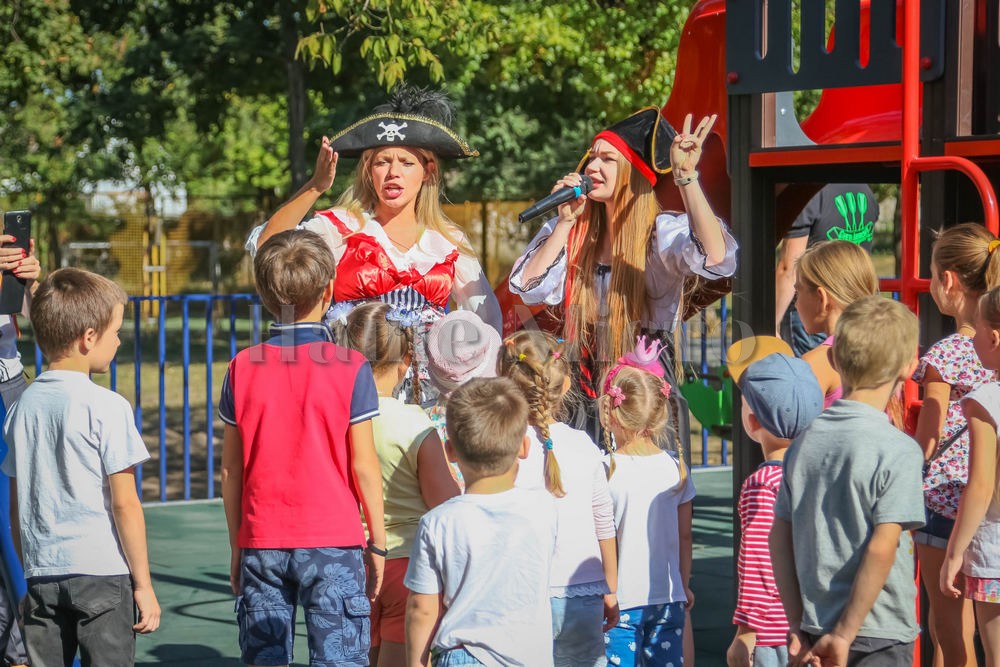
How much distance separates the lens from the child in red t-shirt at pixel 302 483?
302cm

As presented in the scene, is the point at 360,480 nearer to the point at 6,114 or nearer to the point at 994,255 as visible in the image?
the point at 994,255

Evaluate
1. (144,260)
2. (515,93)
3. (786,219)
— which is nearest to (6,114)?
(144,260)

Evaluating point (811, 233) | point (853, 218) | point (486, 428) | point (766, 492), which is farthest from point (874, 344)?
point (853, 218)

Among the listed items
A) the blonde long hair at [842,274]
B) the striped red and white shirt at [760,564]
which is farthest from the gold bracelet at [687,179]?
the striped red and white shirt at [760,564]

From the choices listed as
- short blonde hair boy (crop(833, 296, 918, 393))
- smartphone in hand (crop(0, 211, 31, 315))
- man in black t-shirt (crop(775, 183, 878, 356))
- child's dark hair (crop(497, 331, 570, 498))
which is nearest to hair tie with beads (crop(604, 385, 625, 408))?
child's dark hair (crop(497, 331, 570, 498))

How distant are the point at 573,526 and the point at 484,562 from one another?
58 centimetres

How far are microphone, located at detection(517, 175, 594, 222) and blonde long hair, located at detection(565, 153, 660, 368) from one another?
0.12 metres

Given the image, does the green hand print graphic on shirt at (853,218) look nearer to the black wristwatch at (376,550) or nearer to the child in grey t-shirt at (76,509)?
the black wristwatch at (376,550)

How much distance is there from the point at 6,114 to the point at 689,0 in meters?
11.3

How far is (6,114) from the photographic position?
18.8 meters

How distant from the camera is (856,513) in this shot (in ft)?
8.33

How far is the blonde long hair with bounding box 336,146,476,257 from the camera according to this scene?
14.0ft

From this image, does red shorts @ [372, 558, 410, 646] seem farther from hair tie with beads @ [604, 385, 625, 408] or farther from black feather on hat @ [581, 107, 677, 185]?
black feather on hat @ [581, 107, 677, 185]

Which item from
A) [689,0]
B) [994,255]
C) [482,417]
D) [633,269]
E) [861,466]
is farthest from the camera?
[689,0]
